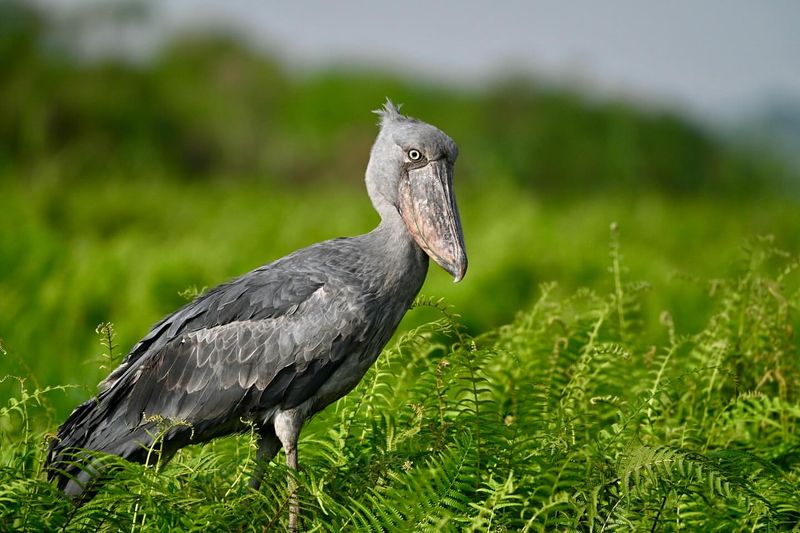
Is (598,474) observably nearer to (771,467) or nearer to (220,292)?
(771,467)

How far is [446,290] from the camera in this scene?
6844 mm

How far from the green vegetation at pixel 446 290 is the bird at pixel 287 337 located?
5.1 inches

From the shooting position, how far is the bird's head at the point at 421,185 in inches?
114

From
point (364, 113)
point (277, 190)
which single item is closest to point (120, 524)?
point (277, 190)

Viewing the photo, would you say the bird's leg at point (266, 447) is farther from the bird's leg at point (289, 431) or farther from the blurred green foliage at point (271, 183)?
the blurred green foliage at point (271, 183)

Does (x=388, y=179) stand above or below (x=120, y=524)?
above

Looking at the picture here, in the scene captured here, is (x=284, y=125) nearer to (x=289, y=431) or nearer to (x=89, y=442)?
(x=89, y=442)

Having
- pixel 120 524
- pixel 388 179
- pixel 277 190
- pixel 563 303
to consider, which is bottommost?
pixel 277 190

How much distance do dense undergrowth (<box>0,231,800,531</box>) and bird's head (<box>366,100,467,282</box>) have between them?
0.20 metres

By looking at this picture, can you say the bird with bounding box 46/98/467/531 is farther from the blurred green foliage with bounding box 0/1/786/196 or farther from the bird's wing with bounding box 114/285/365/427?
the blurred green foliage with bounding box 0/1/786/196

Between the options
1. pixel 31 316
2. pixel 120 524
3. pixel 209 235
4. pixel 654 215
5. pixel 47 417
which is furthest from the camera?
pixel 654 215

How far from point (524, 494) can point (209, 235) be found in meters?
6.15


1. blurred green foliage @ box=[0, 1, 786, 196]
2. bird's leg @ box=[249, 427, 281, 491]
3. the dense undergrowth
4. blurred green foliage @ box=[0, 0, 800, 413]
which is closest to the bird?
bird's leg @ box=[249, 427, 281, 491]

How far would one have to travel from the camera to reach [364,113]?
12.4 meters
